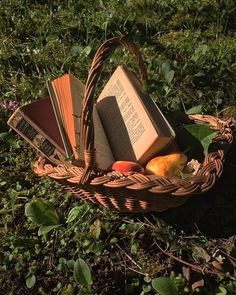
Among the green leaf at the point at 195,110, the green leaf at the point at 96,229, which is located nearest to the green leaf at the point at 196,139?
the green leaf at the point at 195,110

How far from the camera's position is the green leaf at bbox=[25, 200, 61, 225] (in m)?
2.48

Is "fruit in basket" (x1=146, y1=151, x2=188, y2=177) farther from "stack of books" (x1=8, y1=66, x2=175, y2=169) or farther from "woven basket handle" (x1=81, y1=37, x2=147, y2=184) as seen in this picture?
"woven basket handle" (x1=81, y1=37, x2=147, y2=184)

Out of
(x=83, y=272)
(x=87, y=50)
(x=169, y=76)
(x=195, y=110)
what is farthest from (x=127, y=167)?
(x=87, y=50)

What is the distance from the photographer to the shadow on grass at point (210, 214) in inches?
94.6

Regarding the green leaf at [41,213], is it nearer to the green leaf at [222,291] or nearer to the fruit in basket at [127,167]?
the fruit in basket at [127,167]

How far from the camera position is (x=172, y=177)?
7.24 feet

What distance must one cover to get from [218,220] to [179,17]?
69.9 inches

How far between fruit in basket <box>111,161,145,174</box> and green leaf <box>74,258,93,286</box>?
40 centimetres

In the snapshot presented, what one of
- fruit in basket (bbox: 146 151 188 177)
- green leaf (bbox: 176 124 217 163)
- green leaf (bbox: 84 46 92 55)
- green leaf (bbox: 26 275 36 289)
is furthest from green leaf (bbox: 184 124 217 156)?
green leaf (bbox: 84 46 92 55)

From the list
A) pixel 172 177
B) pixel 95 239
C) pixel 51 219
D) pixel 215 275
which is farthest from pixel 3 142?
pixel 215 275

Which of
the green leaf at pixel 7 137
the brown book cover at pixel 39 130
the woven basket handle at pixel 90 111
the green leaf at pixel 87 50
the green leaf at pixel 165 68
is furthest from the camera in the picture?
the green leaf at pixel 87 50

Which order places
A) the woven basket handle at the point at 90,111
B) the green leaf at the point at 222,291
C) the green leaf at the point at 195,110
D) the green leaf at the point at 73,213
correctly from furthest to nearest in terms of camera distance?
1. the green leaf at the point at 195,110
2. the green leaf at the point at 73,213
3. the green leaf at the point at 222,291
4. the woven basket handle at the point at 90,111

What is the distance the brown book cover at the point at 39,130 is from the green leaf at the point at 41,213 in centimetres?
26

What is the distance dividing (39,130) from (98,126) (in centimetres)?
29
